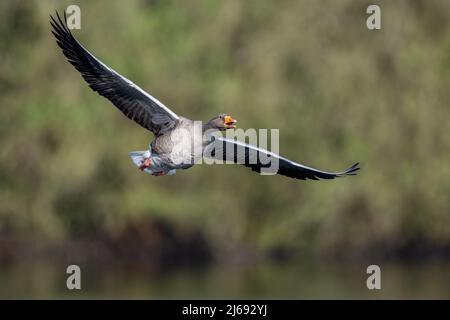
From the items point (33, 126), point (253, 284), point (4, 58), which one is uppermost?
point (4, 58)

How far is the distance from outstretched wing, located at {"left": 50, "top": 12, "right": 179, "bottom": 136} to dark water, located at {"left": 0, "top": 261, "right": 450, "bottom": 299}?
1190 cm

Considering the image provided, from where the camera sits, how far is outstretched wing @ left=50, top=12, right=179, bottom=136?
11898mm

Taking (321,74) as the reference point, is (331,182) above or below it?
below

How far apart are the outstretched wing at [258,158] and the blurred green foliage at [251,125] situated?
487 inches

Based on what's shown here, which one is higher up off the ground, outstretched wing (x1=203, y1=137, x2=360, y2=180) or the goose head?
the goose head

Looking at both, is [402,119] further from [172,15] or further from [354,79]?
[172,15]

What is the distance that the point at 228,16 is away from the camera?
27703 mm

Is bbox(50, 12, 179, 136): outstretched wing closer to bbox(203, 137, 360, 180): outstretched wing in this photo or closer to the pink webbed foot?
the pink webbed foot

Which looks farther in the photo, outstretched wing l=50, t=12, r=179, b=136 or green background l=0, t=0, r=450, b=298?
green background l=0, t=0, r=450, b=298

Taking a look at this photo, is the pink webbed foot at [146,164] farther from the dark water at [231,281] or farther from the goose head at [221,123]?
the dark water at [231,281]

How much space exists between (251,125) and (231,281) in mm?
4168

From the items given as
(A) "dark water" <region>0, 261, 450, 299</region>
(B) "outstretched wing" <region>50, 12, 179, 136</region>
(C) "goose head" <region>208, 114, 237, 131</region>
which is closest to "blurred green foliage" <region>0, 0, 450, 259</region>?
(A) "dark water" <region>0, 261, 450, 299</region>

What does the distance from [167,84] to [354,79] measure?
5.12 m

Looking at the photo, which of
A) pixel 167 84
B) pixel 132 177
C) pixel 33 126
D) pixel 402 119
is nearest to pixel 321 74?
pixel 402 119
